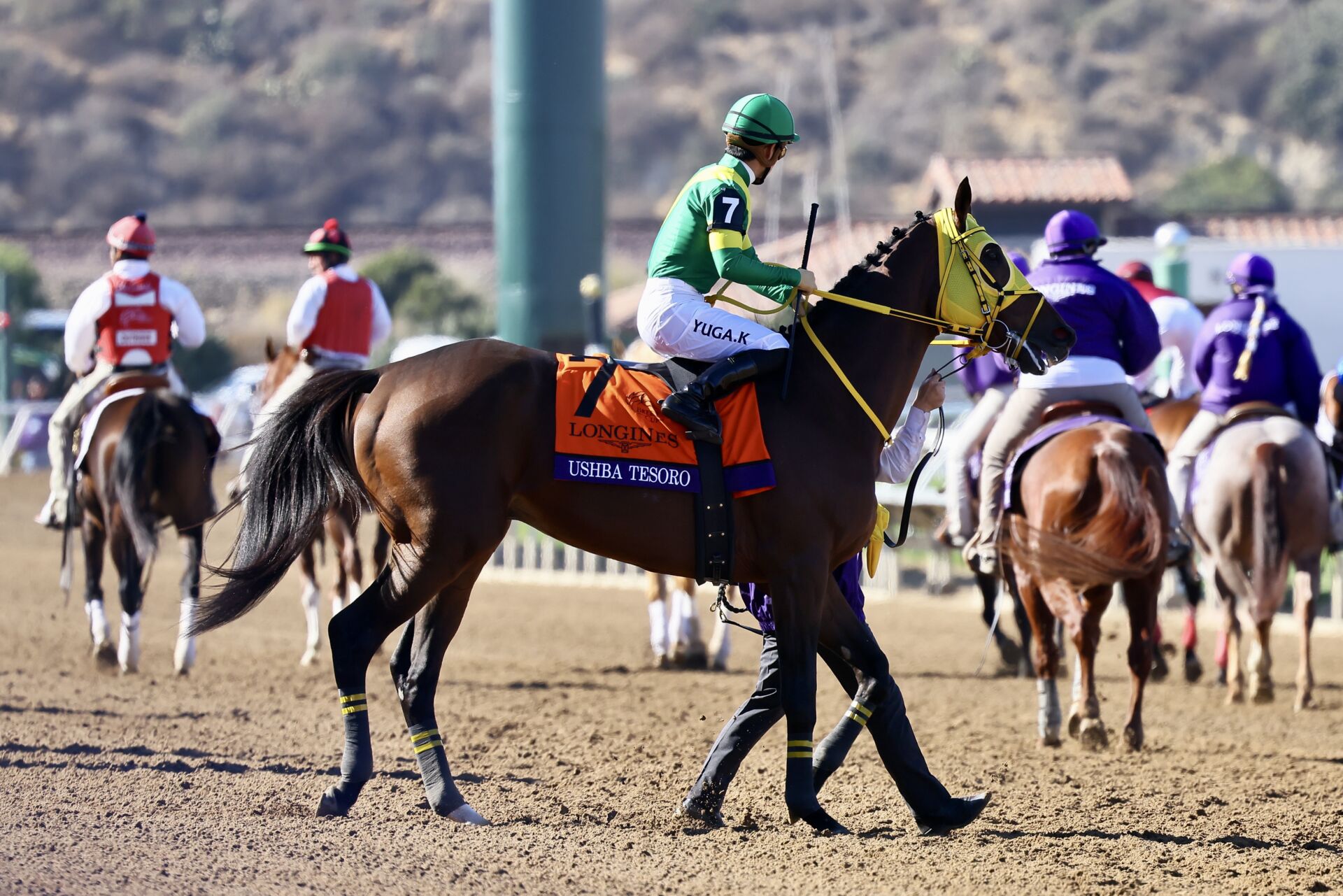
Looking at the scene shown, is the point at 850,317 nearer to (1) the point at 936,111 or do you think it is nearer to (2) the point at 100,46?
(1) the point at 936,111

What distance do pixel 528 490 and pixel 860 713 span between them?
137cm

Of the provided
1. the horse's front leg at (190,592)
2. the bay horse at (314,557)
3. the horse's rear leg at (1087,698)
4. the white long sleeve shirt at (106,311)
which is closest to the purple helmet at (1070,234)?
the horse's rear leg at (1087,698)

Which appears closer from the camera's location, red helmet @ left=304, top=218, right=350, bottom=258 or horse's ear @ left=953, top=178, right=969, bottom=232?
horse's ear @ left=953, top=178, right=969, bottom=232

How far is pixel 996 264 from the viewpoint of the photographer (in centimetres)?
577

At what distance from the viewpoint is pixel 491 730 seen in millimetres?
7562

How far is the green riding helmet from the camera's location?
549cm

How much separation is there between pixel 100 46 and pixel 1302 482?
70905 mm

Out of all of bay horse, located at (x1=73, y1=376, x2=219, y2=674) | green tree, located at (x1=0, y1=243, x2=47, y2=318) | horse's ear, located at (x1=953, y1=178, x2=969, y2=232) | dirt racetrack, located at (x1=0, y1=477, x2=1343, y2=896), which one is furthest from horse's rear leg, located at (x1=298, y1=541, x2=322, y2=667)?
green tree, located at (x1=0, y1=243, x2=47, y2=318)

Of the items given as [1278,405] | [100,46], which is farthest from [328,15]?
[1278,405]

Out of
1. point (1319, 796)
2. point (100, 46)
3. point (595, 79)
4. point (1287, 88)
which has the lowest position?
point (1319, 796)

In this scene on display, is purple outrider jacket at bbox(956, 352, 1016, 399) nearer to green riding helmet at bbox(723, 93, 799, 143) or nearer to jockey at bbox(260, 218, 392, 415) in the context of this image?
jockey at bbox(260, 218, 392, 415)

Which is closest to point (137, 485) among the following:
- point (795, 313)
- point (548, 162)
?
point (795, 313)

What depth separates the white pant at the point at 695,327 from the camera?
545cm

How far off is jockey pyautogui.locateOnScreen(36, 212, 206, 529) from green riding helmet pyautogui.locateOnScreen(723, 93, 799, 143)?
15.8ft
